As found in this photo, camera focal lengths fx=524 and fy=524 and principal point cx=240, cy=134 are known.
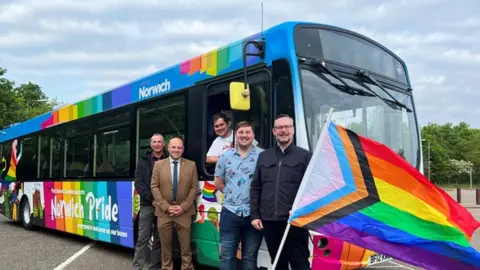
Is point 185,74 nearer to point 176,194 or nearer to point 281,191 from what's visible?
point 176,194

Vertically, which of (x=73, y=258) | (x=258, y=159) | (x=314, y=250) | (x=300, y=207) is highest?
(x=258, y=159)

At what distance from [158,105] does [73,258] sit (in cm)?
318

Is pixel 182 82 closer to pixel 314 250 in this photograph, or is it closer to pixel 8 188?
pixel 314 250

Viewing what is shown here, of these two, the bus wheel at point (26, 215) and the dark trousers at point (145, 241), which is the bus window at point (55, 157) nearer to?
the bus wheel at point (26, 215)

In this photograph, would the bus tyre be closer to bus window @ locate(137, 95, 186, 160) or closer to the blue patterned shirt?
bus window @ locate(137, 95, 186, 160)

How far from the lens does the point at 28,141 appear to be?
12.9m

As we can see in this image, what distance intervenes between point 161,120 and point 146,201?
48.5 inches

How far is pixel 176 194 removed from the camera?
638 centimetres

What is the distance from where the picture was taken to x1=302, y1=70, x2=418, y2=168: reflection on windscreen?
17.7 ft

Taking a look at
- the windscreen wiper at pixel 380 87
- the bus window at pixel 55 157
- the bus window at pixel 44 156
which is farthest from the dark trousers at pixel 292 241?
the bus window at pixel 44 156

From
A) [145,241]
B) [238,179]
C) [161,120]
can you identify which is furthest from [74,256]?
[238,179]

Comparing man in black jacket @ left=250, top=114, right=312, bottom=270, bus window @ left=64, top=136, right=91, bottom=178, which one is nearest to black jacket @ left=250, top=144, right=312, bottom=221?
man in black jacket @ left=250, top=114, right=312, bottom=270

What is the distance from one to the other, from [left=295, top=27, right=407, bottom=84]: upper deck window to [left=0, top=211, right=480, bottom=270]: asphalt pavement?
3268 mm

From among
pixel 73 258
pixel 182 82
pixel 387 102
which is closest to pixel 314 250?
pixel 387 102
